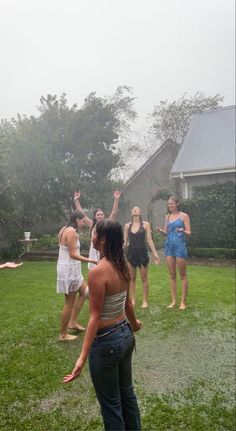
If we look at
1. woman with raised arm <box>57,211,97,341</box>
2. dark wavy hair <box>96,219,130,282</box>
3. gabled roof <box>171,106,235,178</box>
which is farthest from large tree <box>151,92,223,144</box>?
dark wavy hair <box>96,219,130,282</box>

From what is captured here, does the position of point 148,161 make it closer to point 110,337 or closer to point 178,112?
point 178,112

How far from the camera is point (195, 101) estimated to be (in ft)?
69.6

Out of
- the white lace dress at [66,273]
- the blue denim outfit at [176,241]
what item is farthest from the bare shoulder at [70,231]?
Answer: the blue denim outfit at [176,241]

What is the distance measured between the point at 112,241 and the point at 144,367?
2.13 meters

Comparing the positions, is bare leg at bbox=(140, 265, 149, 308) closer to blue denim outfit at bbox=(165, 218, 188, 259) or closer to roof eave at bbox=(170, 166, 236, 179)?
blue denim outfit at bbox=(165, 218, 188, 259)

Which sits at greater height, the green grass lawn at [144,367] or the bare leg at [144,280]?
the bare leg at [144,280]

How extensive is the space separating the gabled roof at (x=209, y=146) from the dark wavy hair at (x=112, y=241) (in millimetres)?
11247

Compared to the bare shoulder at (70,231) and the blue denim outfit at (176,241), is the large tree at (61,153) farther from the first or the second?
the bare shoulder at (70,231)

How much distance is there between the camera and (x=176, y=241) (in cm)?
552

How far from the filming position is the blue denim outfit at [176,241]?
5.50 metres

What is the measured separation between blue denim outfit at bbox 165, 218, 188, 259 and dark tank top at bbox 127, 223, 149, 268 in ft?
1.26

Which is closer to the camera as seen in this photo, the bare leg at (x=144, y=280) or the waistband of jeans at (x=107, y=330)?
the waistband of jeans at (x=107, y=330)

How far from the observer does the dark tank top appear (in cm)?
550

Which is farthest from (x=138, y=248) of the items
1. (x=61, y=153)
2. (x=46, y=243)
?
(x=61, y=153)
